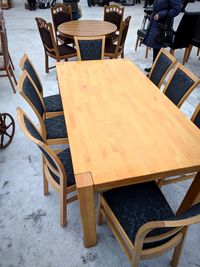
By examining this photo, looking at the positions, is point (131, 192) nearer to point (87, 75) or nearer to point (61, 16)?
point (87, 75)

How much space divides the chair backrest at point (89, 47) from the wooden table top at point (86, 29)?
2.69 ft

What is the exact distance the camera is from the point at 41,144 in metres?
1.11

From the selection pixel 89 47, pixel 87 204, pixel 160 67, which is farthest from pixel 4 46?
pixel 87 204

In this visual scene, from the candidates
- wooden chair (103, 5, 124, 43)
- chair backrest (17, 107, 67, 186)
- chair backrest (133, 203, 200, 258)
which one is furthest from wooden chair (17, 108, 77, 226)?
wooden chair (103, 5, 124, 43)

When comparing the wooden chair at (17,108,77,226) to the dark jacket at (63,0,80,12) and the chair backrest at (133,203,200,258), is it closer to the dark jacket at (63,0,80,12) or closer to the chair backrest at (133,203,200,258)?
the chair backrest at (133,203,200,258)

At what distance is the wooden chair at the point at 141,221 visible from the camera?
1.10 m

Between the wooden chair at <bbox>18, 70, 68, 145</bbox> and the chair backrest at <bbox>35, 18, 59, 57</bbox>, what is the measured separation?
5.53 feet

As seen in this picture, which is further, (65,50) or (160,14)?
(65,50)

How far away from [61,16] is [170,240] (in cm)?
411

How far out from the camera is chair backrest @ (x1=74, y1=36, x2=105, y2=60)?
8.39 ft

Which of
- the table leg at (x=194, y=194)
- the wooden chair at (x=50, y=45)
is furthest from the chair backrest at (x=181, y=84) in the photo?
the wooden chair at (x=50, y=45)

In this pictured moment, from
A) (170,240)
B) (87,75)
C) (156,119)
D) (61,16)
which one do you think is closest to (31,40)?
(61,16)

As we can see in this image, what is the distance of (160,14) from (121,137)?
7.96 feet

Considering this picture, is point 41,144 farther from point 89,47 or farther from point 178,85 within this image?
point 89,47
